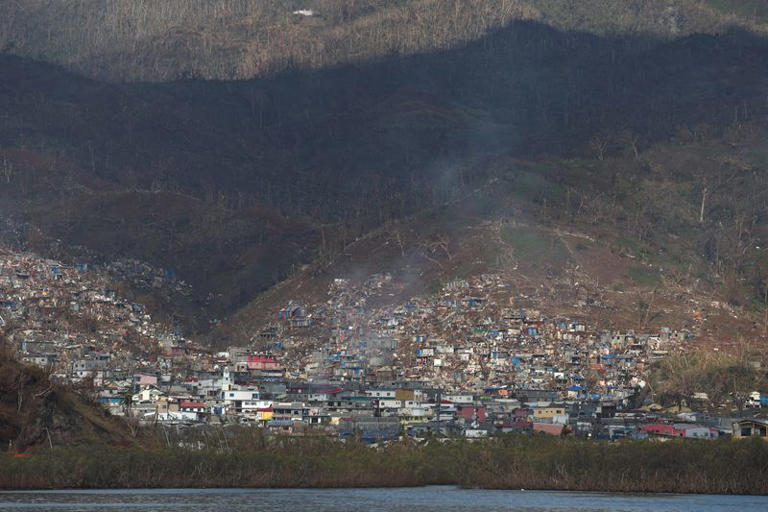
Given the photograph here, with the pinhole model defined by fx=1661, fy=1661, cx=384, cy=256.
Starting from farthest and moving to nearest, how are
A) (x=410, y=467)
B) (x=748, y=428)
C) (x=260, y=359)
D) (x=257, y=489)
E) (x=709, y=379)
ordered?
(x=260, y=359)
(x=709, y=379)
(x=748, y=428)
(x=410, y=467)
(x=257, y=489)

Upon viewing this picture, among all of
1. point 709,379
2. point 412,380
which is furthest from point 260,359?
point 709,379

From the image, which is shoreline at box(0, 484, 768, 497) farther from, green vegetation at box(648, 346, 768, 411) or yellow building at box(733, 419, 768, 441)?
green vegetation at box(648, 346, 768, 411)

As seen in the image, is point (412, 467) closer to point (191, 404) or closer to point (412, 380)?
point (191, 404)

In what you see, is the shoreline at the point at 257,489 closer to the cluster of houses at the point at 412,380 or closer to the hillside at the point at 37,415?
the hillside at the point at 37,415

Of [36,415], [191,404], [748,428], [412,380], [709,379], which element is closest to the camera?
[36,415]

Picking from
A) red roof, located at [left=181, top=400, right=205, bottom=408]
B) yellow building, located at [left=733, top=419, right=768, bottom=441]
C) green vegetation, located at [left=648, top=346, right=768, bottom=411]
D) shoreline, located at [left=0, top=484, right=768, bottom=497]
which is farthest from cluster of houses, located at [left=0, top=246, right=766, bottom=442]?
shoreline, located at [left=0, top=484, right=768, bottom=497]

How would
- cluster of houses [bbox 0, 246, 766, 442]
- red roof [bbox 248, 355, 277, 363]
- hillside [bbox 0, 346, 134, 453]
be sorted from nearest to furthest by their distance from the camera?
hillside [bbox 0, 346, 134, 453]
cluster of houses [bbox 0, 246, 766, 442]
red roof [bbox 248, 355, 277, 363]

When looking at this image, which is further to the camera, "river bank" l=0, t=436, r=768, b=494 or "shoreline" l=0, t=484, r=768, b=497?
"river bank" l=0, t=436, r=768, b=494
